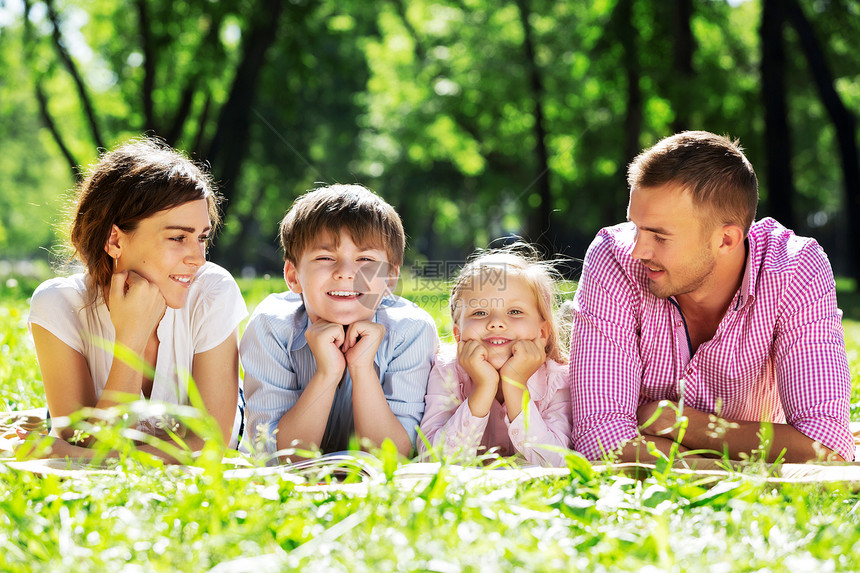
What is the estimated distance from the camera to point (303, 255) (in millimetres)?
3305

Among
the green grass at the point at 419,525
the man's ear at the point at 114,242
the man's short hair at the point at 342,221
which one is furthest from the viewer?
the man's short hair at the point at 342,221

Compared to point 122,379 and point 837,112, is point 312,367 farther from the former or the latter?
point 837,112

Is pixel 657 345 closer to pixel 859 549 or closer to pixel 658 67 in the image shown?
pixel 859 549

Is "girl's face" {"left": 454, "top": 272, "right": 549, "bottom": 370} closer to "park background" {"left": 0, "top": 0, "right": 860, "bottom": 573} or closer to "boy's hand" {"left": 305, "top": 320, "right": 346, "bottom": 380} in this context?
"boy's hand" {"left": 305, "top": 320, "right": 346, "bottom": 380}

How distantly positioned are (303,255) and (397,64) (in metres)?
20.6

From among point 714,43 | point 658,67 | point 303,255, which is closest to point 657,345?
point 303,255

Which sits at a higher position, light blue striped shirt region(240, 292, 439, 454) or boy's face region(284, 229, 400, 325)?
boy's face region(284, 229, 400, 325)

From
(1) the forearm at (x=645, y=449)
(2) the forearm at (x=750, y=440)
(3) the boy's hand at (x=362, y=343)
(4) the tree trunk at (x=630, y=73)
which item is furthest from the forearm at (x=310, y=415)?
(4) the tree trunk at (x=630, y=73)

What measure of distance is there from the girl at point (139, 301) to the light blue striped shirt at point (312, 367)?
0.42ft

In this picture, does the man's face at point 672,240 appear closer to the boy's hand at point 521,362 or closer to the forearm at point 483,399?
the boy's hand at point 521,362

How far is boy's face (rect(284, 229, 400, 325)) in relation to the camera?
315 centimetres

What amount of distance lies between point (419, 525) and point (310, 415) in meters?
1.31

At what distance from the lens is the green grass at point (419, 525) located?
5.40ft

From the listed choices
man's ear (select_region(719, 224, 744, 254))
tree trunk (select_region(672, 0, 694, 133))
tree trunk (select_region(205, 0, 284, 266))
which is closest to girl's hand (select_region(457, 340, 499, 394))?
man's ear (select_region(719, 224, 744, 254))
